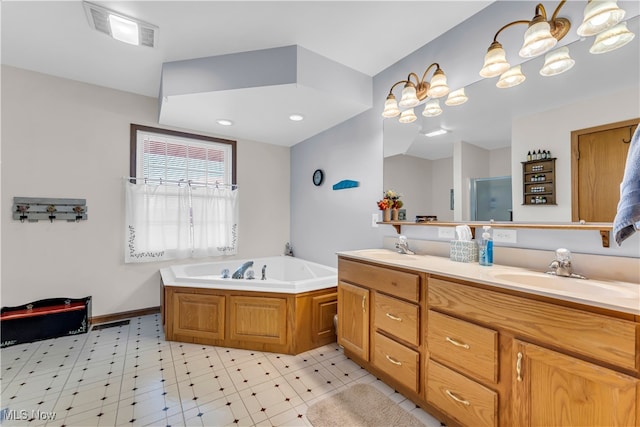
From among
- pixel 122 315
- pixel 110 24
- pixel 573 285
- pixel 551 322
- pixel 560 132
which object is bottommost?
pixel 122 315

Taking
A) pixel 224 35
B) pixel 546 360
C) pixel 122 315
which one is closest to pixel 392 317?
pixel 546 360

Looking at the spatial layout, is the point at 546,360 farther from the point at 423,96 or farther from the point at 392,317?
the point at 423,96

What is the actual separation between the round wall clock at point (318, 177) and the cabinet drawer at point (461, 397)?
2308 millimetres

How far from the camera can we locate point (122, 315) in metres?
2.91

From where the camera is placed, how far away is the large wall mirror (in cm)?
131

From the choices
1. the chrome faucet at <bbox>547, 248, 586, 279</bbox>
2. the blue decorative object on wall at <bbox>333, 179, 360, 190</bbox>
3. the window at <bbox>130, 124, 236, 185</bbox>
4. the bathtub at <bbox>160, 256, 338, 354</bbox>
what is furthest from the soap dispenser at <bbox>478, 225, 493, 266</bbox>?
the window at <bbox>130, 124, 236, 185</bbox>

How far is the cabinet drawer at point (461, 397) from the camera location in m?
1.22

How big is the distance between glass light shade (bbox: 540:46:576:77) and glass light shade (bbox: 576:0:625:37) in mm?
117

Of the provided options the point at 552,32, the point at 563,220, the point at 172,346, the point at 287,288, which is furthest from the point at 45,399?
the point at 552,32

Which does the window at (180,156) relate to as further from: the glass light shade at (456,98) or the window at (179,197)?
the glass light shade at (456,98)

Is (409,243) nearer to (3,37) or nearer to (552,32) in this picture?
(552,32)

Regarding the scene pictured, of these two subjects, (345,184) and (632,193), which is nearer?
(632,193)

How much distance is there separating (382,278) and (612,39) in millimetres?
1698

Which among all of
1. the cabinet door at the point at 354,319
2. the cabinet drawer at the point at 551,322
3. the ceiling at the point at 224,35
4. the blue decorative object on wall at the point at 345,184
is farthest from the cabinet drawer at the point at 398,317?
the ceiling at the point at 224,35
